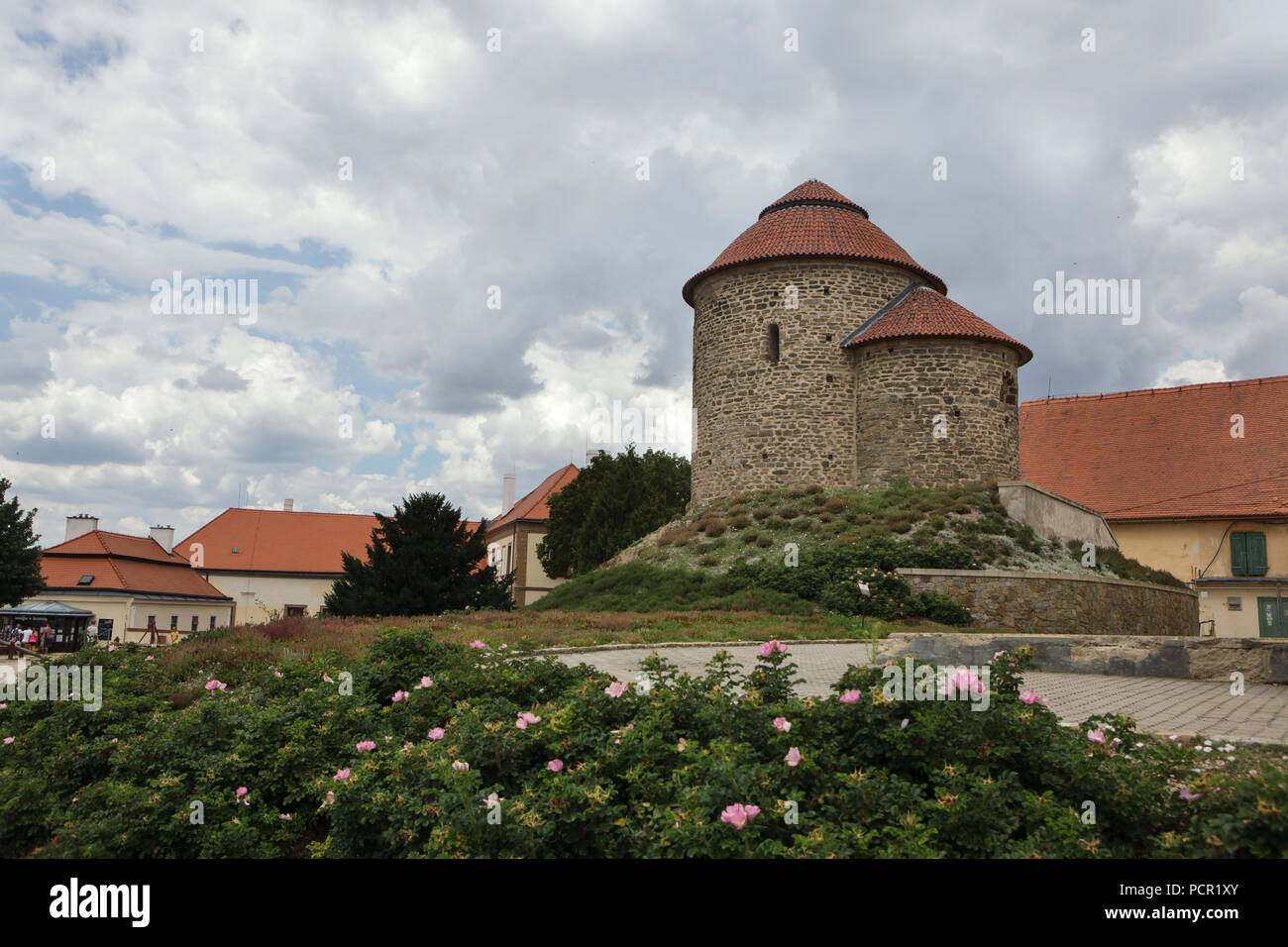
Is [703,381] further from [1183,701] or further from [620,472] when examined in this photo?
[1183,701]

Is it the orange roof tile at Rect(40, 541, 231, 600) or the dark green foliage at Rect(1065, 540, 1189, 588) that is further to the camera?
the orange roof tile at Rect(40, 541, 231, 600)

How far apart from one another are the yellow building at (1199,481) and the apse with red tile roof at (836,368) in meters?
10.0

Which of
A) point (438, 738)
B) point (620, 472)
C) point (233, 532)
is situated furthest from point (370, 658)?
point (233, 532)

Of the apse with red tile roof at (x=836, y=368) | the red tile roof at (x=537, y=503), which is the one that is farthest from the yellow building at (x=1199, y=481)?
the red tile roof at (x=537, y=503)

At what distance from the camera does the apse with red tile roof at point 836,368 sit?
2339cm

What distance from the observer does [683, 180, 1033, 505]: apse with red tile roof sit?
2339 cm

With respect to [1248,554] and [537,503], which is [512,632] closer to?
[1248,554]

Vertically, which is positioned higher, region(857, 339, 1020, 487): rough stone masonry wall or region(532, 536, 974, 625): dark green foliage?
region(857, 339, 1020, 487): rough stone masonry wall

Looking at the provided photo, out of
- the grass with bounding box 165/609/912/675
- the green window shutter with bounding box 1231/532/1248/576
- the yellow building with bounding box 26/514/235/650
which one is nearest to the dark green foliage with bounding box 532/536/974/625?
the grass with bounding box 165/609/912/675

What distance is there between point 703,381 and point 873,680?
73.5ft

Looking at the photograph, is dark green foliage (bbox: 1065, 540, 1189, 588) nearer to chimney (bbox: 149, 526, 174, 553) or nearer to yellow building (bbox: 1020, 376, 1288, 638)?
yellow building (bbox: 1020, 376, 1288, 638)

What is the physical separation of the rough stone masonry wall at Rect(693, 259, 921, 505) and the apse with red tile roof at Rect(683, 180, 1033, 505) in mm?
33

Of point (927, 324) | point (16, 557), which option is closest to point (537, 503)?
point (16, 557)
